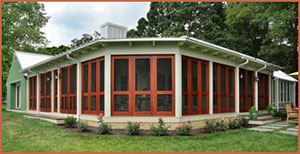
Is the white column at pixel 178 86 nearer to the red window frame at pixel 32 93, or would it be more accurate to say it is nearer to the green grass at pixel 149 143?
the green grass at pixel 149 143

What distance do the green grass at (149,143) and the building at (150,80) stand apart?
137cm

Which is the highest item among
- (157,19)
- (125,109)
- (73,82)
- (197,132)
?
(157,19)

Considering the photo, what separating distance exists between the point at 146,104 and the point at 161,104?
1.48 feet

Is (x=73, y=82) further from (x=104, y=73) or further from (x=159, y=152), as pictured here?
(x=159, y=152)

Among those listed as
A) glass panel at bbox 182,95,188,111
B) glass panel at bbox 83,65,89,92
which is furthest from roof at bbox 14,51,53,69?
glass panel at bbox 182,95,188,111

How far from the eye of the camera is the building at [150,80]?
313 inches

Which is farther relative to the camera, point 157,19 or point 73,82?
point 157,19

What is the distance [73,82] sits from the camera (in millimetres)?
10039

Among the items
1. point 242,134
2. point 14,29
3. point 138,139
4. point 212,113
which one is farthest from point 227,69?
point 14,29

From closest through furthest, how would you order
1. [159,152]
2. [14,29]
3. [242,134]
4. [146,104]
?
[159,152] < [242,134] < [146,104] < [14,29]

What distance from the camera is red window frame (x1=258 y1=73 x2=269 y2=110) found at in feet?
40.3

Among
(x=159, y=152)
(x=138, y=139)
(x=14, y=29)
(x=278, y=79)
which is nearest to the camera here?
(x=159, y=152)

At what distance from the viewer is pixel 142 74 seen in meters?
8.02

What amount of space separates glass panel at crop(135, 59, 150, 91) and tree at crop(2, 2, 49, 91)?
14.9 m
